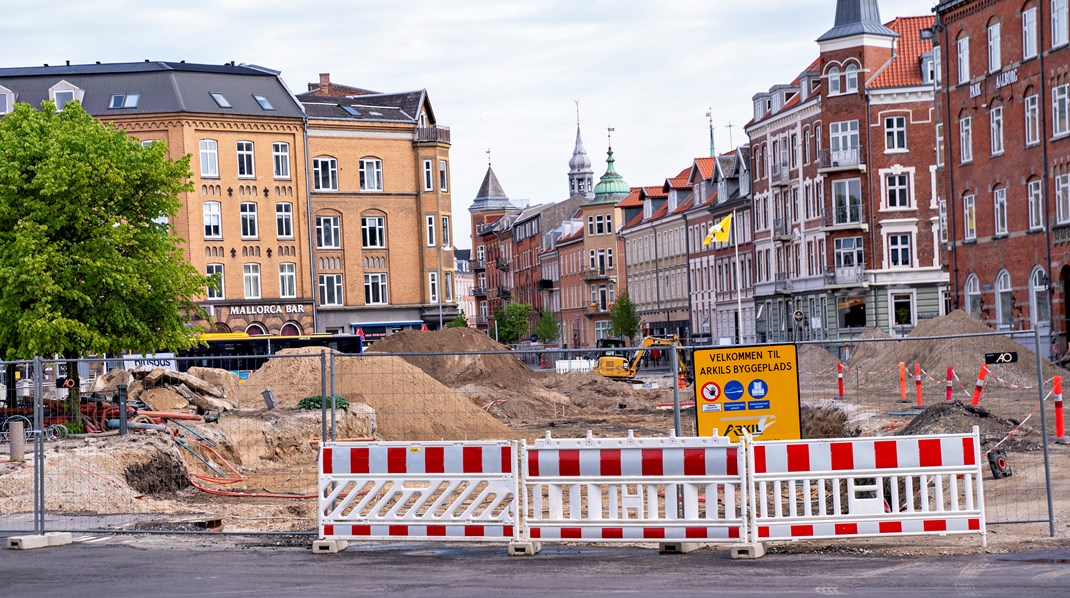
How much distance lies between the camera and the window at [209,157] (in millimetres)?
72938

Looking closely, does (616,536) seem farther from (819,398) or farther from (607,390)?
(607,390)

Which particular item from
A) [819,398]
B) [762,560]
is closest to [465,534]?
[762,560]

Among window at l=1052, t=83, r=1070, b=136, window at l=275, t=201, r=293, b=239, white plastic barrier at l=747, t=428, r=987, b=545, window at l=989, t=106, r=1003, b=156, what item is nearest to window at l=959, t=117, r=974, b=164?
window at l=989, t=106, r=1003, b=156

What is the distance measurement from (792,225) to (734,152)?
16.7 meters

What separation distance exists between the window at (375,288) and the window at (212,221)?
9.15 meters

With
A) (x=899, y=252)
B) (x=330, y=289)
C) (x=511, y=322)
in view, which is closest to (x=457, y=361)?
(x=330, y=289)

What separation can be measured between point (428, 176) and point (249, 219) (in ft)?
36.6

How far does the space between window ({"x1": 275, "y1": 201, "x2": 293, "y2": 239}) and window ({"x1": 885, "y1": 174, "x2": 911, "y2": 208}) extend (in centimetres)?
3141

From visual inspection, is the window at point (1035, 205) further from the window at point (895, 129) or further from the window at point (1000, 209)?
the window at point (895, 129)

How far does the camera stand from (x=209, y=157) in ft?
241

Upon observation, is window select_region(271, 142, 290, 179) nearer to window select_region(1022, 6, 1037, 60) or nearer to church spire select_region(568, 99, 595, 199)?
window select_region(1022, 6, 1037, 60)

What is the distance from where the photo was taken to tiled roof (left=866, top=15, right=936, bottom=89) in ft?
226

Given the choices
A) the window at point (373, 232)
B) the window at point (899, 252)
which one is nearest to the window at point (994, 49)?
the window at point (899, 252)

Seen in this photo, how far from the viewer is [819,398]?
32531 mm
